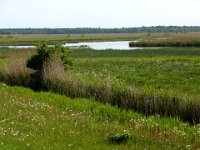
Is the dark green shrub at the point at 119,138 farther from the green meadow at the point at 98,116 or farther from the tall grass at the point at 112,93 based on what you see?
the tall grass at the point at 112,93

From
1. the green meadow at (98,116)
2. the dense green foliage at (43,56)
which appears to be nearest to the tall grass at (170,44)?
the dense green foliage at (43,56)

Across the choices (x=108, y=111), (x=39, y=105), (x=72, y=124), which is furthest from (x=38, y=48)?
(x=72, y=124)

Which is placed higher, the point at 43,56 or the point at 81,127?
the point at 43,56

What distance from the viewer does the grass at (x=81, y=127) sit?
1209cm

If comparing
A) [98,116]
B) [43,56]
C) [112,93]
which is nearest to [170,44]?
[43,56]

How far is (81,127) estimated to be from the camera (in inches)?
563

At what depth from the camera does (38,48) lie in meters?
27.2

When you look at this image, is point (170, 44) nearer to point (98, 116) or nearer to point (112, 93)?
point (112, 93)

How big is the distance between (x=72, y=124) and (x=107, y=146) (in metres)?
3.02

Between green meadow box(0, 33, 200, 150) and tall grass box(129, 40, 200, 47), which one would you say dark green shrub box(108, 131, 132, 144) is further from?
tall grass box(129, 40, 200, 47)

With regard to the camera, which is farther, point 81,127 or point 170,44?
point 170,44

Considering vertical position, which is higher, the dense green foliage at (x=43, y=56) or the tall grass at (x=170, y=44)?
the dense green foliage at (x=43, y=56)

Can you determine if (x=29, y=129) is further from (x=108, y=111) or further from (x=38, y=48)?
(x=38, y=48)

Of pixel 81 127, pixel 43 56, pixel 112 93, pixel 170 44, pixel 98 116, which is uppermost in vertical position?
A: pixel 43 56
